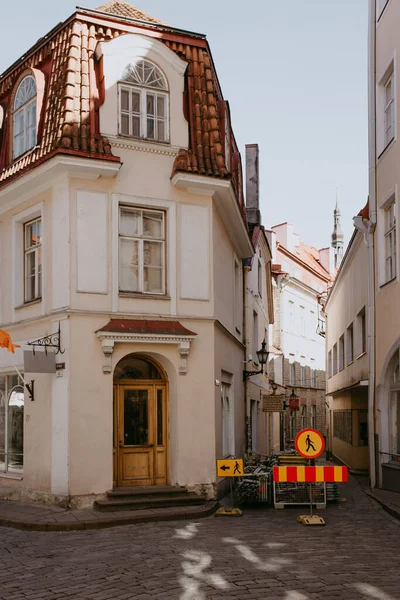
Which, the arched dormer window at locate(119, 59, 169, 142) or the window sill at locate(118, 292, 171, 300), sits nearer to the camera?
the window sill at locate(118, 292, 171, 300)

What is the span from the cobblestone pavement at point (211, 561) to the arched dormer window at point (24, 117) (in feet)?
26.1

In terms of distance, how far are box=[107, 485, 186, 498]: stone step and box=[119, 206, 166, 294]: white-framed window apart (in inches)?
147

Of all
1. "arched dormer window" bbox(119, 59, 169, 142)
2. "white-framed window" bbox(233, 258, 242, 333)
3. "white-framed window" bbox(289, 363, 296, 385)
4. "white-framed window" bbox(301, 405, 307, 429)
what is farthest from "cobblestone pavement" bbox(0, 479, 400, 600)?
"white-framed window" bbox(301, 405, 307, 429)

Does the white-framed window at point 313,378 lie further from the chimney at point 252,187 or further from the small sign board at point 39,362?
the small sign board at point 39,362

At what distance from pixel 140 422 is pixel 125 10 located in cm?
913

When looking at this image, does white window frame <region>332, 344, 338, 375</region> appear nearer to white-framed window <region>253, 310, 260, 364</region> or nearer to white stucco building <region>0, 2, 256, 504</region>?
white-framed window <region>253, 310, 260, 364</region>

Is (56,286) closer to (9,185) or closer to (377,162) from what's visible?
(9,185)

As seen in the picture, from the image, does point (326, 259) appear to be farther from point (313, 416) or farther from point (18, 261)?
point (18, 261)

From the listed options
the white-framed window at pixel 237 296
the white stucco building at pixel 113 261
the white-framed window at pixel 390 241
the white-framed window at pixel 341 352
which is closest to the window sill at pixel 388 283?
the white-framed window at pixel 390 241

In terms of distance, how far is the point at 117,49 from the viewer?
49.0 ft

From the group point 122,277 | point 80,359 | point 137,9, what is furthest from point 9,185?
point 137,9

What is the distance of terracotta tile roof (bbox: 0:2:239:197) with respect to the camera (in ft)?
47.3

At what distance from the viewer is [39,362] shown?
13.6 meters

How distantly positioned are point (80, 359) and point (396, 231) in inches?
283
